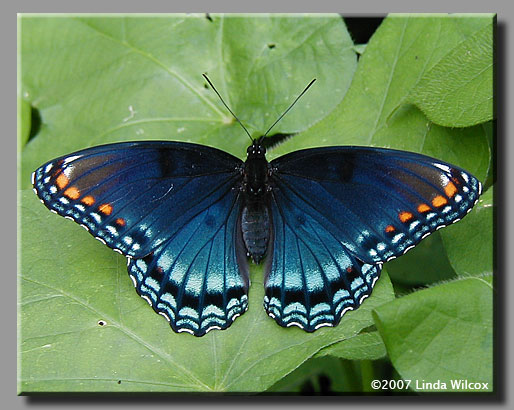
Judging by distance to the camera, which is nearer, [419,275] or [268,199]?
[268,199]

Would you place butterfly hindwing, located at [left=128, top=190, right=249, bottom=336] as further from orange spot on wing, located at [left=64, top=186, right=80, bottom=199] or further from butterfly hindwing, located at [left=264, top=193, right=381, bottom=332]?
orange spot on wing, located at [left=64, top=186, right=80, bottom=199]

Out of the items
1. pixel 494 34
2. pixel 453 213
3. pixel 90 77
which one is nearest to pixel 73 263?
pixel 90 77

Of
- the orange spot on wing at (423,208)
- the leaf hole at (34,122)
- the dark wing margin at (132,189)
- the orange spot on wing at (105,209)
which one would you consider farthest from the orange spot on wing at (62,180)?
the orange spot on wing at (423,208)

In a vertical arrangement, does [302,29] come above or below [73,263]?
above

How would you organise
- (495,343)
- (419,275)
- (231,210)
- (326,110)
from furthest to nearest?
(326,110) → (419,275) → (231,210) → (495,343)

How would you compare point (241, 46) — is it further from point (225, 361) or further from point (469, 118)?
point (225, 361)

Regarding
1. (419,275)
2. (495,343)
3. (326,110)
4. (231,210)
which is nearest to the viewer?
(495,343)
